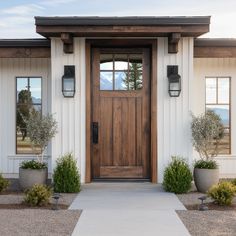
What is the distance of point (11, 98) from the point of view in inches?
446

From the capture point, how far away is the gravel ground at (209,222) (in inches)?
239

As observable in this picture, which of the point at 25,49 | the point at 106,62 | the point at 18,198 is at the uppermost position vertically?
the point at 25,49

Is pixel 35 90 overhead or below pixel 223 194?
overhead

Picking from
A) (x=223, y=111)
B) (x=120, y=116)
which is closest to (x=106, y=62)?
(x=120, y=116)

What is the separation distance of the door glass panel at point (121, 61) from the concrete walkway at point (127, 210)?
2.37 meters

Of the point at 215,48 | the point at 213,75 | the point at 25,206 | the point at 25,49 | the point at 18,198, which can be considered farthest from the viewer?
the point at 213,75

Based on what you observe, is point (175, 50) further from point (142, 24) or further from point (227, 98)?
point (227, 98)

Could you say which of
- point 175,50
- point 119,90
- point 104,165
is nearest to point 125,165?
point 104,165

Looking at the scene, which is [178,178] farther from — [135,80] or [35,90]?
[35,90]

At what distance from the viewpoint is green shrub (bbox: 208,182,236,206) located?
752cm

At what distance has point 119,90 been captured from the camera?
9992mm

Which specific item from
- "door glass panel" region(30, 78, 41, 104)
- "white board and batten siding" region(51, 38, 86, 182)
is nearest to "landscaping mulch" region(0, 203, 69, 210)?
"white board and batten siding" region(51, 38, 86, 182)

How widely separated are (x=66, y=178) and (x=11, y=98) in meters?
3.27

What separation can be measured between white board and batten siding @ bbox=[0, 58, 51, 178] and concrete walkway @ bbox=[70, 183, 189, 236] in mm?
2541
